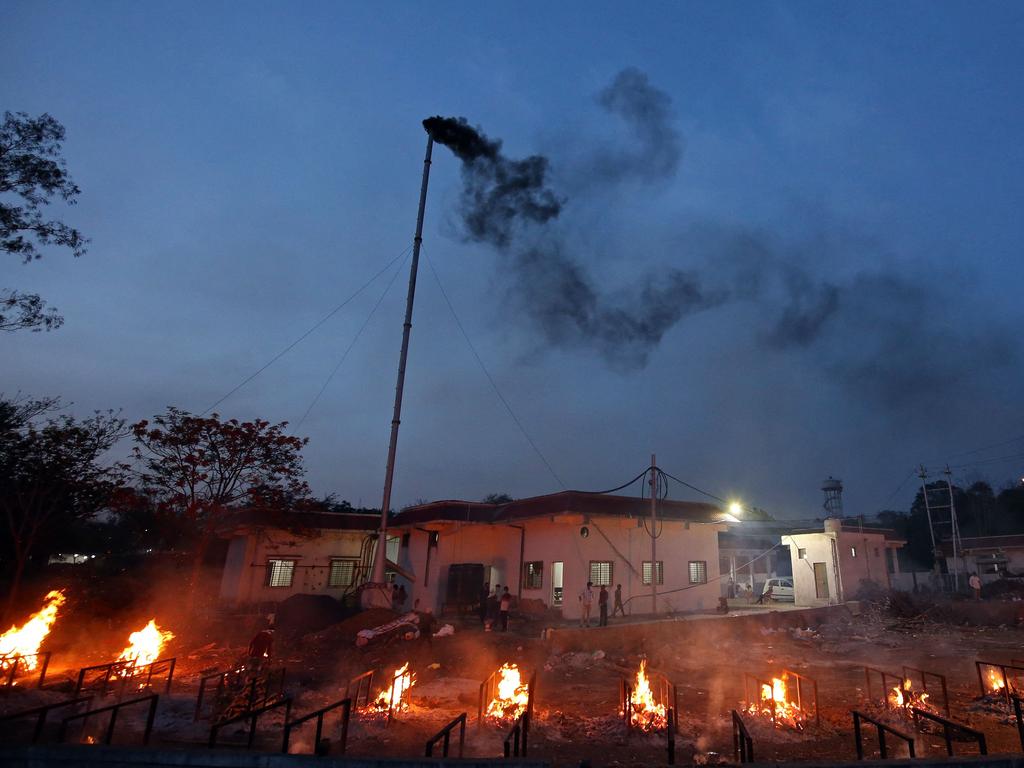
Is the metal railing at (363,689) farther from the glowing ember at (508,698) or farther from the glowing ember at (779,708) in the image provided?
the glowing ember at (779,708)

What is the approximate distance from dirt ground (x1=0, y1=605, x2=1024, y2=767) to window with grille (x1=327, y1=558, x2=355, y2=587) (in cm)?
762

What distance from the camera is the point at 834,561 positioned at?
3052 centimetres

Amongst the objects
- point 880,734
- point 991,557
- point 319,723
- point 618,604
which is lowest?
point 319,723

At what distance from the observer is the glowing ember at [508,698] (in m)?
11.5

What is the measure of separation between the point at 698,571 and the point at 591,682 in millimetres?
13533

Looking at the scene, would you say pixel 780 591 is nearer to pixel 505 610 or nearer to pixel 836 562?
pixel 836 562

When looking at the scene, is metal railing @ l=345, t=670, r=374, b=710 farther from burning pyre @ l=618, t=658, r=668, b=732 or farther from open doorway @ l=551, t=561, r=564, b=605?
open doorway @ l=551, t=561, r=564, b=605

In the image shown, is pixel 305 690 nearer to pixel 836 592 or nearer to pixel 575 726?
pixel 575 726

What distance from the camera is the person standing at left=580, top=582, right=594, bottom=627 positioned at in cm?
2138

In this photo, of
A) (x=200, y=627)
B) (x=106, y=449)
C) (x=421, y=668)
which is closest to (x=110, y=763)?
(x=421, y=668)

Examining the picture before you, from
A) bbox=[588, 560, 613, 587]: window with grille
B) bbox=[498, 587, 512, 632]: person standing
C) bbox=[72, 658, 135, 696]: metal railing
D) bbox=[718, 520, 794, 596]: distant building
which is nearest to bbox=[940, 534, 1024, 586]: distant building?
bbox=[718, 520, 794, 596]: distant building

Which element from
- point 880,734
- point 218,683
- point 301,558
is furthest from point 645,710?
point 301,558

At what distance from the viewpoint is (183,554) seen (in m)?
30.5

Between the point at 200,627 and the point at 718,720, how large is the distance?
66.0 ft
